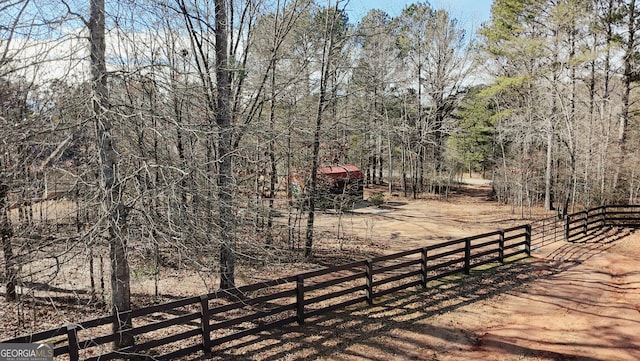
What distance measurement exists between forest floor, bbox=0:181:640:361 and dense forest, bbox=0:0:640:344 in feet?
4.02

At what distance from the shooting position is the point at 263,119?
508 inches

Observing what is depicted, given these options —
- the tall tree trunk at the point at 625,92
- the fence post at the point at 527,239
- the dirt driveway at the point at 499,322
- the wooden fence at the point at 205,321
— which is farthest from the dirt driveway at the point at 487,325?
the tall tree trunk at the point at 625,92

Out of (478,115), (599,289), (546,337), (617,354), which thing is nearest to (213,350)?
(546,337)

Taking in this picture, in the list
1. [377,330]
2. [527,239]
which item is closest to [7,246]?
[377,330]

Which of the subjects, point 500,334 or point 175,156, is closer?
point 175,156

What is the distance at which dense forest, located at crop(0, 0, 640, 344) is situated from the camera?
4.70 m

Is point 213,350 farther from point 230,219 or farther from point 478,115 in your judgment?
point 478,115

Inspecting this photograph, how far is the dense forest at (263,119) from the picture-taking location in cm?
470

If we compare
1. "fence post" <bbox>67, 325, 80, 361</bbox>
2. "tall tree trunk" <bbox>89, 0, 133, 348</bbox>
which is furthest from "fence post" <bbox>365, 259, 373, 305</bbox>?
"fence post" <bbox>67, 325, 80, 361</bbox>

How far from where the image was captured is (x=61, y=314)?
856 cm

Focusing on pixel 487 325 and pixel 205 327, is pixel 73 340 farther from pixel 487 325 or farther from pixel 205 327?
pixel 487 325

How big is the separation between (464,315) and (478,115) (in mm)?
25538

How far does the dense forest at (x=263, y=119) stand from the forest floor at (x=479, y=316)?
123 centimetres

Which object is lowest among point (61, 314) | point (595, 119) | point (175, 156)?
point (61, 314)
